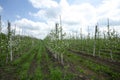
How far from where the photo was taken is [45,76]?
22062mm

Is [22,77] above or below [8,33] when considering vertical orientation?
below

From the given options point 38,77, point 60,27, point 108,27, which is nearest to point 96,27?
point 108,27

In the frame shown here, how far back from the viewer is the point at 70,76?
22.1 metres

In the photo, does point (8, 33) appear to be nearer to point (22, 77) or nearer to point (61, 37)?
point (61, 37)

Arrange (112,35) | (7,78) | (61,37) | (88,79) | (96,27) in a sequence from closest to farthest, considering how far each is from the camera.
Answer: (88,79), (7,78), (61,37), (112,35), (96,27)

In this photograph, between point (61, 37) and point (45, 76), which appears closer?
point (45, 76)

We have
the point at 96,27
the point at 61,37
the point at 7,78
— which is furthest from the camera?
the point at 96,27

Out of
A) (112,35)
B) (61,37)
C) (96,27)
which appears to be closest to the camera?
(61,37)

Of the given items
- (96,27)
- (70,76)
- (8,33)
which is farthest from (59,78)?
(96,27)

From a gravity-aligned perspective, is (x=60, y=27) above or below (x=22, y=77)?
above

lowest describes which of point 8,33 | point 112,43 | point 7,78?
point 7,78

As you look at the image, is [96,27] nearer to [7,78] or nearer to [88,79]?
[88,79]

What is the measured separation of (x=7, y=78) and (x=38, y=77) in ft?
16.5

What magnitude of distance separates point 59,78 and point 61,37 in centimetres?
1613
